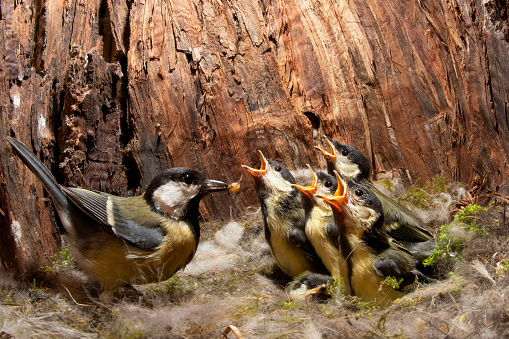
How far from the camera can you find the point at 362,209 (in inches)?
91.8

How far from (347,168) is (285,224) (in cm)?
66

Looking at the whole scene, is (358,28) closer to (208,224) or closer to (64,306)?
(208,224)

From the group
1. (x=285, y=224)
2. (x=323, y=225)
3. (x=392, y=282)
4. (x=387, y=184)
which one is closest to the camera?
(x=392, y=282)

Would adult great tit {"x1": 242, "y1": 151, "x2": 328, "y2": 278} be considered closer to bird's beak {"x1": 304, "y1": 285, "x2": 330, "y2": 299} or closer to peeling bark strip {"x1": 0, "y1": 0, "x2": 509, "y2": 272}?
bird's beak {"x1": 304, "y1": 285, "x2": 330, "y2": 299}

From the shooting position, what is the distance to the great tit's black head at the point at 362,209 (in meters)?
2.31

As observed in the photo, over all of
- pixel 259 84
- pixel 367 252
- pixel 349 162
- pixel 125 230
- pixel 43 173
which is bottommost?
pixel 367 252

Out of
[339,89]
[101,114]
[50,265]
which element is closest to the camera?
[50,265]

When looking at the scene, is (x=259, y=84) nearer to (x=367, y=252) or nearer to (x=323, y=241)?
(x=323, y=241)

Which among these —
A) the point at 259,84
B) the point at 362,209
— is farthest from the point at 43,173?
the point at 259,84

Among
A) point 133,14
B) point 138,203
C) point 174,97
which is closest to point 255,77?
point 174,97

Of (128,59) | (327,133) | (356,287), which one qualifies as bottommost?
(356,287)

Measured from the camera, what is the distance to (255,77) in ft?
11.9

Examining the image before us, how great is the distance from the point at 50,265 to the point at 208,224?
1207 mm

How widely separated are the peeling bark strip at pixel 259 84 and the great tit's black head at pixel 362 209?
1.23 metres
